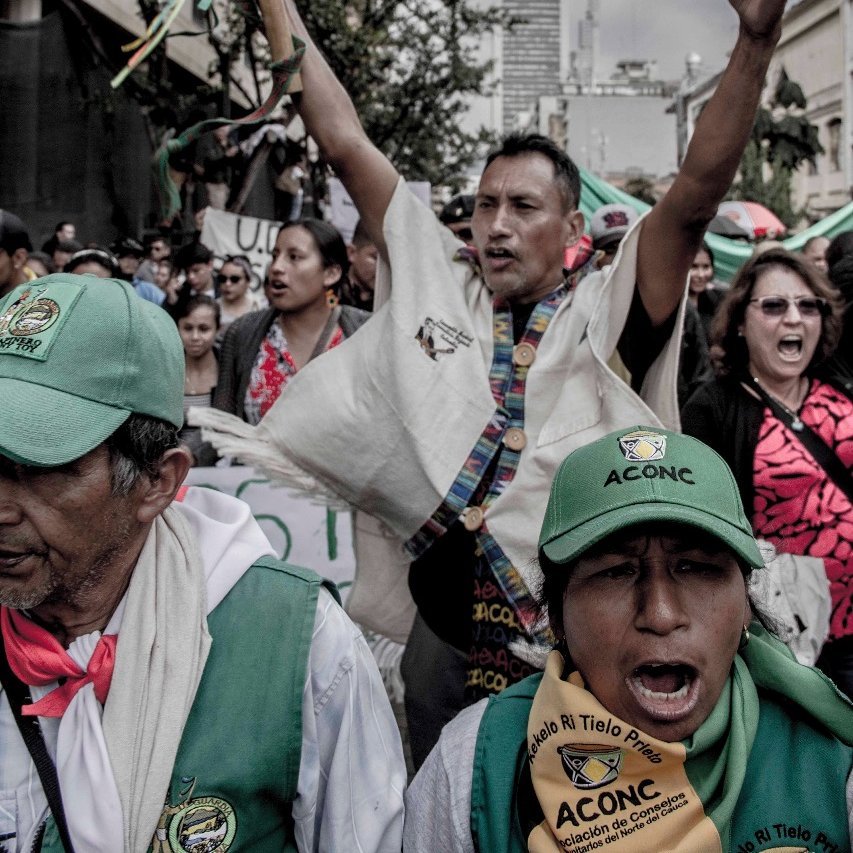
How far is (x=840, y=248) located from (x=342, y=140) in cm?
335

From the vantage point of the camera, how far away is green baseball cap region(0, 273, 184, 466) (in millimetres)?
1438

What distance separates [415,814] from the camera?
165 cm

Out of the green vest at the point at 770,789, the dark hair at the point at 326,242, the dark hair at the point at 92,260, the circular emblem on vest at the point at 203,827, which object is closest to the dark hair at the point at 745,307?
the dark hair at the point at 326,242

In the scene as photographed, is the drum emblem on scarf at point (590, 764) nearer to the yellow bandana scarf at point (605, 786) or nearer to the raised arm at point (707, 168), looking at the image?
the yellow bandana scarf at point (605, 786)

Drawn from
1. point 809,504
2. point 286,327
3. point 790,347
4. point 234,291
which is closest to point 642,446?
point 809,504

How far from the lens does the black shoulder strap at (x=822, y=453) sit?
10.1 ft

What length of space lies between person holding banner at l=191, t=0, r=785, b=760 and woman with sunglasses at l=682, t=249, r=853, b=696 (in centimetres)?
79

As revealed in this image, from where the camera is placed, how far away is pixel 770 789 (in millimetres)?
1507

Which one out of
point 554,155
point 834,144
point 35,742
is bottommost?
point 35,742

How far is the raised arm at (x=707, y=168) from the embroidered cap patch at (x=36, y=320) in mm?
1355

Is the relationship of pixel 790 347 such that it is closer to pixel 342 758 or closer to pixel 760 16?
pixel 760 16

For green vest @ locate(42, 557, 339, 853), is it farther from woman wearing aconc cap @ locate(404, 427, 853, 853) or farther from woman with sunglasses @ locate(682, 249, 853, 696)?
woman with sunglasses @ locate(682, 249, 853, 696)

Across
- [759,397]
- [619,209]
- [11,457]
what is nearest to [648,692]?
[11,457]

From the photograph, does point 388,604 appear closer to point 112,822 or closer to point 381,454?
point 381,454
